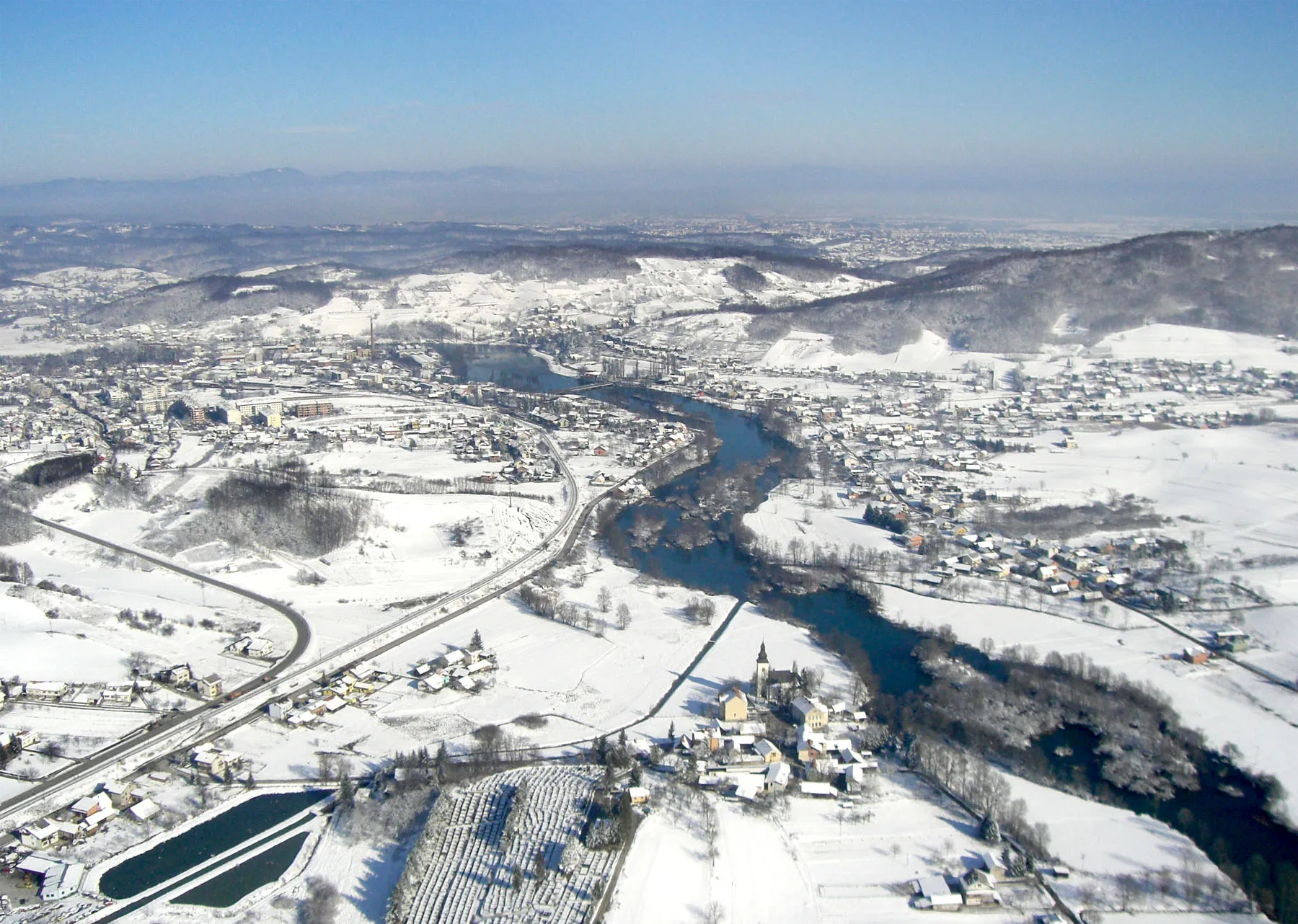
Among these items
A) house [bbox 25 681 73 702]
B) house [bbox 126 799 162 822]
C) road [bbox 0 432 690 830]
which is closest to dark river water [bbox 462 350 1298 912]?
road [bbox 0 432 690 830]

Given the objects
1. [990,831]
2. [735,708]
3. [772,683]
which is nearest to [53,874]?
[735,708]

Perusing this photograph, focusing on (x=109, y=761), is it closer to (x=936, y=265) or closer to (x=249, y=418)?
(x=249, y=418)

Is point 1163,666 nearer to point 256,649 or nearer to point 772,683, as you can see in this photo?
point 772,683

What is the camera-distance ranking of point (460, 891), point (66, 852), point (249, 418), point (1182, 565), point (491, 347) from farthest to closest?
point (491, 347), point (249, 418), point (1182, 565), point (66, 852), point (460, 891)

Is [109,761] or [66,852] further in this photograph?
[109,761]

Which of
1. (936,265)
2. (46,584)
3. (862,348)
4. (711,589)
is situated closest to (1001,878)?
(711,589)

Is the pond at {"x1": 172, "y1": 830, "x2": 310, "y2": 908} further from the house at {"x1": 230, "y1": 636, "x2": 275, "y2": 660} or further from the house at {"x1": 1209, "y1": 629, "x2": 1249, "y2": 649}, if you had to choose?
the house at {"x1": 1209, "y1": 629, "x2": 1249, "y2": 649}
